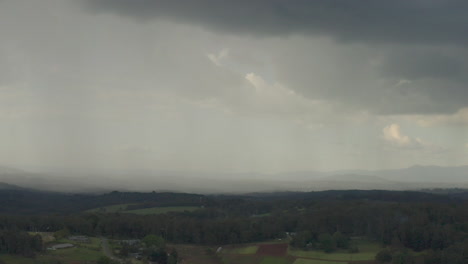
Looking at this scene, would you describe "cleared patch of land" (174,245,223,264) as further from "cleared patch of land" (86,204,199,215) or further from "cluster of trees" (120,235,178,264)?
"cleared patch of land" (86,204,199,215)

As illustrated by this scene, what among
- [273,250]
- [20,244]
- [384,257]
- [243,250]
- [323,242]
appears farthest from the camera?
[243,250]

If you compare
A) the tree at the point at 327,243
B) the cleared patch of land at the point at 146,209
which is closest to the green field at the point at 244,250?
the tree at the point at 327,243

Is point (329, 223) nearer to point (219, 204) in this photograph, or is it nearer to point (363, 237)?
point (363, 237)

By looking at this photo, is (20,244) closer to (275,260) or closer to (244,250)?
(244,250)

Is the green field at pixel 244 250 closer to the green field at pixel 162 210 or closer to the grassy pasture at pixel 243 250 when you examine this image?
the grassy pasture at pixel 243 250

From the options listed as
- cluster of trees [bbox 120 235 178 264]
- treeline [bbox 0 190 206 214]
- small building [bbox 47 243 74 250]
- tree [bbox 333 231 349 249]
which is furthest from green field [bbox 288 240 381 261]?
treeline [bbox 0 190 206 214]

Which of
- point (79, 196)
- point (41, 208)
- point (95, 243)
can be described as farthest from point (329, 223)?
point (79, 196)

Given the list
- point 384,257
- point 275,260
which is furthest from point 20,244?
point 384,257
